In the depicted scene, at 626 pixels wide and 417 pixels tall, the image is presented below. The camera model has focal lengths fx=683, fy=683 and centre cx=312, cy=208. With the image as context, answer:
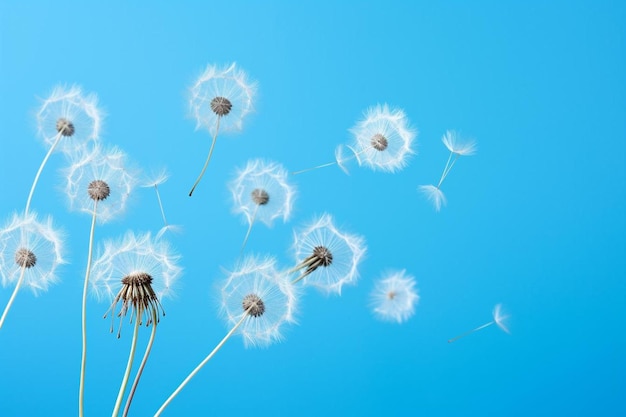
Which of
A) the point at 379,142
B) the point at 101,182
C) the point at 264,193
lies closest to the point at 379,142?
the point at 379,142

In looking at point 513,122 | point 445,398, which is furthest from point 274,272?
point 513,122

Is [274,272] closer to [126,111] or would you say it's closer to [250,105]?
[250,105]

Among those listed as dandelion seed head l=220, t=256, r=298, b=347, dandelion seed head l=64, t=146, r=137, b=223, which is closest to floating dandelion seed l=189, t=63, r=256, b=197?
dandelion seed head l=64, t=146, r=137, b=223

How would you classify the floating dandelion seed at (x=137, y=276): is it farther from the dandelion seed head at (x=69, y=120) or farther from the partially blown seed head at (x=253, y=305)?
the dandelion seed head at (x=69, y=120)

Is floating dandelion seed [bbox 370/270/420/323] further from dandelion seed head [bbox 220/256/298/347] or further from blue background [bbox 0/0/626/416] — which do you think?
blue background [bbox 0/0/626/416]

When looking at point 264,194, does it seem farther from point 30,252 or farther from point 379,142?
point 30,252
